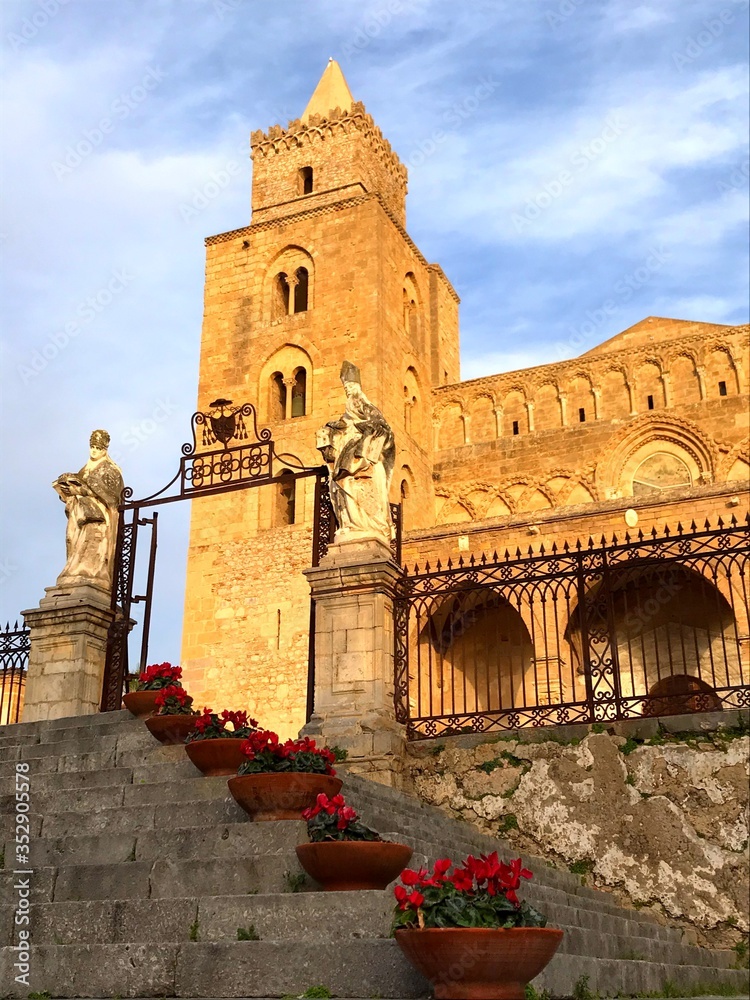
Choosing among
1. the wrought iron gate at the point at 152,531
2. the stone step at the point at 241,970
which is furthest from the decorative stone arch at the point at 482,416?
the stone step at the point at 241,970

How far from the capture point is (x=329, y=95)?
34.4 meters

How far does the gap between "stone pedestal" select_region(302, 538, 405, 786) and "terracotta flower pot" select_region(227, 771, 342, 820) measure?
141 inches

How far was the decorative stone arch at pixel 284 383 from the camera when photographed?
2941 centimetres

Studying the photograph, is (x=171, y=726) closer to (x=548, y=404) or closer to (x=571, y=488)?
(x=571, y=488)

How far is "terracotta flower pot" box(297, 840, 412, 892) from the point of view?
524 centimetres

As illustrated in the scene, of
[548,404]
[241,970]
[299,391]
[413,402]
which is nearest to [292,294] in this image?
[299,391]

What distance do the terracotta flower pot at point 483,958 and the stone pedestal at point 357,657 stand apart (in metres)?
5.49

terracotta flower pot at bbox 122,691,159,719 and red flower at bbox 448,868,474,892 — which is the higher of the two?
terracotta flower pot at bbox 122,691,159,719

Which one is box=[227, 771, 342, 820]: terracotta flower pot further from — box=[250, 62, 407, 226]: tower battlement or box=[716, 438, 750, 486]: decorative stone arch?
box=[250, 62, 407, 226]: tower battlement

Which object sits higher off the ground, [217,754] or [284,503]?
[284,503]

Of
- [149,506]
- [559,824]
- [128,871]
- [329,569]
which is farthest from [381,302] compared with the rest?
[128,871]

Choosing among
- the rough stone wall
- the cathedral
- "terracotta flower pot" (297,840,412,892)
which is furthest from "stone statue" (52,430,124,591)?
the cathedral

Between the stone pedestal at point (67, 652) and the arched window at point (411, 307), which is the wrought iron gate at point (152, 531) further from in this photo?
the arched window at point (411, 307)

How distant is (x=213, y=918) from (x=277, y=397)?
25.0m
